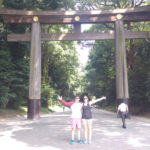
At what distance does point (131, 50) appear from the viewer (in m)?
19.9

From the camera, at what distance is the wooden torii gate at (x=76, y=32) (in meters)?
12.1

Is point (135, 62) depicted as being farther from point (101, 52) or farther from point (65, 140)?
point (65, 140)

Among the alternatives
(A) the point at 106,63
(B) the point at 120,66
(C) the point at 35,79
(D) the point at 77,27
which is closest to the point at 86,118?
(C) the point at 35,79

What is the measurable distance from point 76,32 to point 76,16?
118 centimetres

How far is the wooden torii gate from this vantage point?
1213 cm

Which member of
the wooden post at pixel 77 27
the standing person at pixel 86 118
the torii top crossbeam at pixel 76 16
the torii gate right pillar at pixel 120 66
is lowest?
the standing person at pixel 86 118

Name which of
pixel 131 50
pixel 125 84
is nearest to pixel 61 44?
pixel 131 50

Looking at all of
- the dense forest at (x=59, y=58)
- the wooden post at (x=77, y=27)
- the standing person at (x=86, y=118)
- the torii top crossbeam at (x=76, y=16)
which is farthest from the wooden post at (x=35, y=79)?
the standing person at (x=86, y=118)

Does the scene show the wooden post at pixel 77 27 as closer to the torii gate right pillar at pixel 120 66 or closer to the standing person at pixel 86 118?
the torii gate right pillar at pixel 120 66

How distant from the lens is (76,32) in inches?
530

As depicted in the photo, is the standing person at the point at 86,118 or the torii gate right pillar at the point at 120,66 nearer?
the standing person at the point at 86,118

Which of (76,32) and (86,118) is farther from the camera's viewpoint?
(76,32)

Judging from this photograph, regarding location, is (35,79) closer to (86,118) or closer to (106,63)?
(86,118)

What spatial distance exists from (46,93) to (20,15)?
1312 cm
